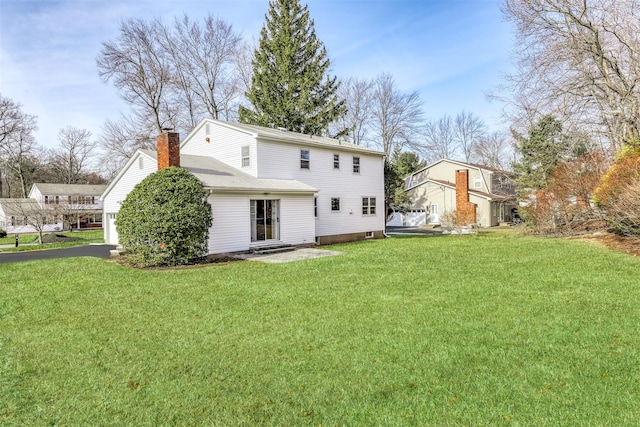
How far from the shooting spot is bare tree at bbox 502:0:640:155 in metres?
15.3

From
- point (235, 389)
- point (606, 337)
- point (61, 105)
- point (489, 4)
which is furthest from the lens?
point (61, 105)

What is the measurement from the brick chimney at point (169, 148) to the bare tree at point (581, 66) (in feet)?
51.6

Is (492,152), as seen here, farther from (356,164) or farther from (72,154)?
(72,154)

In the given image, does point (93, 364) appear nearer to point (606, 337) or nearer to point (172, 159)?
point (606, 337)

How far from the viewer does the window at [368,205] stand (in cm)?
2102

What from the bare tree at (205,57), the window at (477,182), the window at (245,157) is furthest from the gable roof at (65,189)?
the window at (477,182)

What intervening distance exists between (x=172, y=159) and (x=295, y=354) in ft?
36.7

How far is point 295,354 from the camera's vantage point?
4461 millimetres

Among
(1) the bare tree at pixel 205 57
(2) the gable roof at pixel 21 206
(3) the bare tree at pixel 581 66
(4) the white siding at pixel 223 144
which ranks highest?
(1) the bare tree at pixel 205 57

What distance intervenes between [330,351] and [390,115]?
37095mm

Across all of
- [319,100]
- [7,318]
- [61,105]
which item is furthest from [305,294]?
[319,100]

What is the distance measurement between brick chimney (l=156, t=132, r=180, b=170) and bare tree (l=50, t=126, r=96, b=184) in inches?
1752

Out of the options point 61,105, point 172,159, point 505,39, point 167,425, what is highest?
point 505,39

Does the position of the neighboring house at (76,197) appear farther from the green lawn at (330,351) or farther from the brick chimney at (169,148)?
the green lawn at (330,351)
